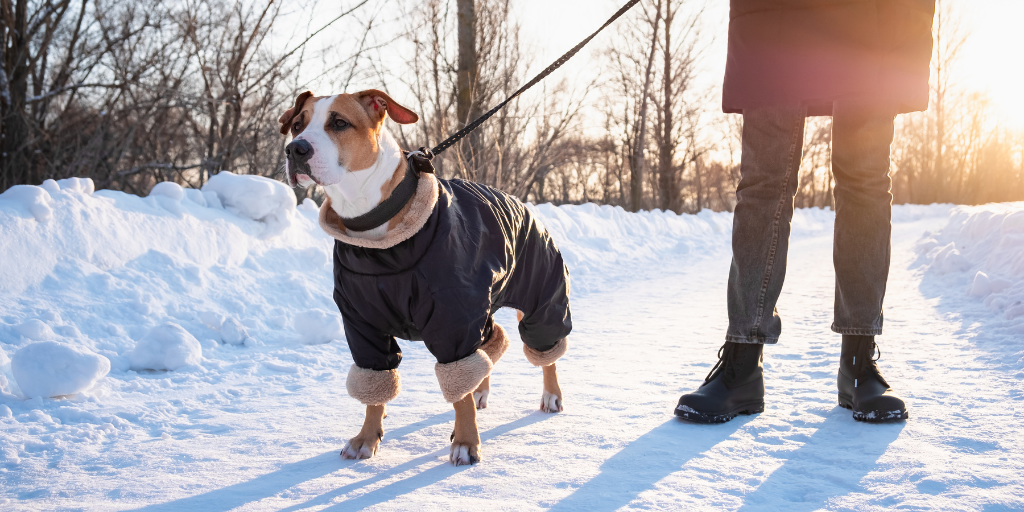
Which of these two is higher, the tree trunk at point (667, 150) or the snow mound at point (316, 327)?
the tree trunk at point (667, 150)

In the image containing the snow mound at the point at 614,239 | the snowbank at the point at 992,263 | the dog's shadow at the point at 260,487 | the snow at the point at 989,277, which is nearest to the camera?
the dog's shadow at the point at 260,487

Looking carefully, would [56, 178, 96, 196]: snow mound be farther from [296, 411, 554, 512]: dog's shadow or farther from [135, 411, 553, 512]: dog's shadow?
[296, 411, 554, 512]: dog's shadow

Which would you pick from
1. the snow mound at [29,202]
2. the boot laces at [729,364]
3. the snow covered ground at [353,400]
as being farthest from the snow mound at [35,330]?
the boot laces at [729,364]

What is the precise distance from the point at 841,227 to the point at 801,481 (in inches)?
44.1

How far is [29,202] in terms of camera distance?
3.95m

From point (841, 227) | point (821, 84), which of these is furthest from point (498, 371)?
point (821, 84)

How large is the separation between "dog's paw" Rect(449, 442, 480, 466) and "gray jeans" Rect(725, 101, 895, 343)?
108 centimetres

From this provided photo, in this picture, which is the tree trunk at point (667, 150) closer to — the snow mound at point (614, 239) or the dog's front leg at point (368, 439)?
the snow mound at point (614, 239)

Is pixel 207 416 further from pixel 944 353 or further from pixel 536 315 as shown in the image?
pixel 944 353

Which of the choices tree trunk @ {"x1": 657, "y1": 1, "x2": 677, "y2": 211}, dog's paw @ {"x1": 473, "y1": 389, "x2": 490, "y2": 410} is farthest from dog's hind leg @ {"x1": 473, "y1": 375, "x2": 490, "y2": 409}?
tree trunk @ {"x1": 657, "y1": 1, "x2": 677, "y2": 211}

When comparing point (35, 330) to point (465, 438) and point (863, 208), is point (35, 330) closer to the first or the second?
point (465, 438)

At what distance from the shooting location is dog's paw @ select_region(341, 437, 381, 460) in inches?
83.4

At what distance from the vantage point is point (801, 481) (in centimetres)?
178

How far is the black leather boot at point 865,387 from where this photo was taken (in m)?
2.20
